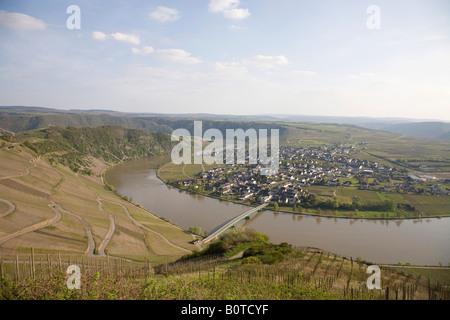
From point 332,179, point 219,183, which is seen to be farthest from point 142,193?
point 332,179

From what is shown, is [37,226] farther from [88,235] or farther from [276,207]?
[276,207]

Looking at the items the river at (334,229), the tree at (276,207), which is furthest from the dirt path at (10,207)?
the tree at (276,207)

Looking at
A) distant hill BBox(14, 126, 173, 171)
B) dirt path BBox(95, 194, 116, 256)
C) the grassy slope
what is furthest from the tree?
distant hill BBox(14, 126, 173, 171)

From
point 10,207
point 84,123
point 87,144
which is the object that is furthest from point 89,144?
point 84,123

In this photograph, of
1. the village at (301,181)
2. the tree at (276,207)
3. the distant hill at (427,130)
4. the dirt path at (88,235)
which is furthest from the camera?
the distant hill at (427,130)

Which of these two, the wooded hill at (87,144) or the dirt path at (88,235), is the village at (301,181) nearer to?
the dirt path at (88,235)

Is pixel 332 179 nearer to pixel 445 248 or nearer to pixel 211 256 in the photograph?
pixel 445 248
